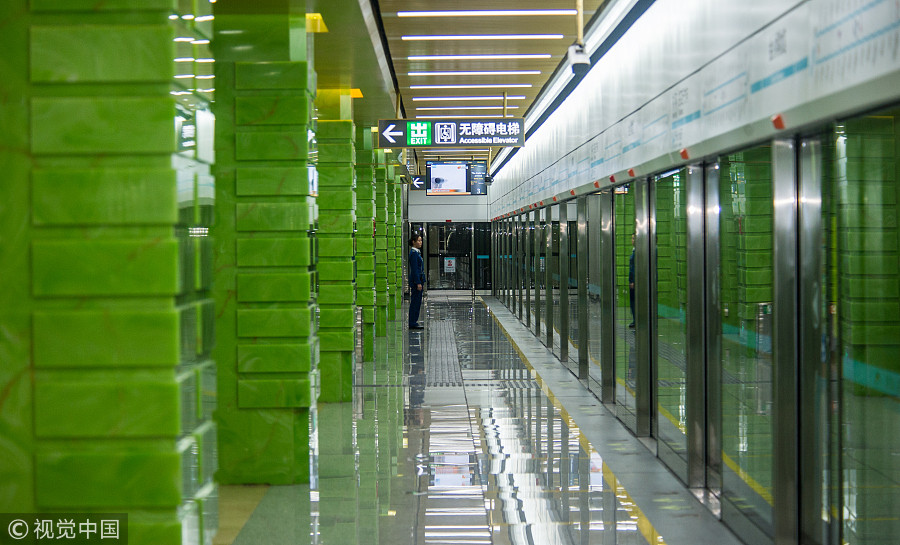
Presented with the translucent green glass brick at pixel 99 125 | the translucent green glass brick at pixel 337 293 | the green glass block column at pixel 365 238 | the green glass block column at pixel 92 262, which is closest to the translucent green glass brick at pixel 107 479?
the green glass block column at pixel 92 262

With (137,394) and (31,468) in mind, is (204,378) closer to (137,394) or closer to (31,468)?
(137,394)

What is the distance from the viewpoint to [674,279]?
6309 millimetres

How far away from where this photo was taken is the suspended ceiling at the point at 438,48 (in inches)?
267

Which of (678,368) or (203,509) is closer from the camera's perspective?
(203,509)

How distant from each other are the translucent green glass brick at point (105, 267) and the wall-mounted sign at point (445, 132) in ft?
24.6

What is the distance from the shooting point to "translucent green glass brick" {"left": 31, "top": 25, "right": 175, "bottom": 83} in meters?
3.16

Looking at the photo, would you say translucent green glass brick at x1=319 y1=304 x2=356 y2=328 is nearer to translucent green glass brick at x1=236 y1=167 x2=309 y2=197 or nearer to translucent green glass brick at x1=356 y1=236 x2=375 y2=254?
translucent green glass brick at x1=356 y1=236 x2=375 y2=254

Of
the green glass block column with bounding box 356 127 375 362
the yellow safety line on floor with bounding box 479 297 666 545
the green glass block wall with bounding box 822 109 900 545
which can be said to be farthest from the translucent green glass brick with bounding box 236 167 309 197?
the green glass block column with bounding box 356 127 375 362

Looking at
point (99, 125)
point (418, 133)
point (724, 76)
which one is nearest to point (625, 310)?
point (724, 76)

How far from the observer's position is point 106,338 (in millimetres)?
3205

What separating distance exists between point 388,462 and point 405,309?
14917mm

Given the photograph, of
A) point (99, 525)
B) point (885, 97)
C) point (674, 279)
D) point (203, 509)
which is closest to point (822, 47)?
point (885, 97)

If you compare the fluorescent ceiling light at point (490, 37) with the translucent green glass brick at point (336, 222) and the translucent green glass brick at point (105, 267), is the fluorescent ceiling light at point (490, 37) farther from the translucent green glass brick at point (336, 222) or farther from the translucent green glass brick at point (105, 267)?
the translucent green glass brick at point (105, 267)

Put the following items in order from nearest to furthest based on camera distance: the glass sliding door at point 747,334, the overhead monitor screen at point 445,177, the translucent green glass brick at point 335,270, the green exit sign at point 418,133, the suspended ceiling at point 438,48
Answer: the glass sliding door at point 747,334
the suspended ceiling at point 438,48
the translucent green glass brick at point 335,270
the green exit sign at point 418,133
the overhead monitor screen at point 445,177
